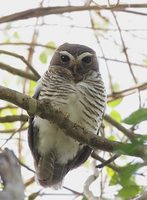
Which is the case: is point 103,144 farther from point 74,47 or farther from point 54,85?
point 74,47

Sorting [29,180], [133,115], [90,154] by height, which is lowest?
[29,180]

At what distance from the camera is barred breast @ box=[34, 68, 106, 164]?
3566mm

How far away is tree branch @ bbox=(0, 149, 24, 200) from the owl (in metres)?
2.27

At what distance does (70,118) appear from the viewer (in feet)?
11.6

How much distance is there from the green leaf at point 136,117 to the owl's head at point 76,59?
2.65 m

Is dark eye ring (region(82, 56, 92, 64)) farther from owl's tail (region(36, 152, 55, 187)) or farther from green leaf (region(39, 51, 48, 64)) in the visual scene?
owl's tail (region(36, 152, 55, 187))

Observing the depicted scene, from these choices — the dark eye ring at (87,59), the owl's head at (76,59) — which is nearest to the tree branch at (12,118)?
the owl's head at (76,59)

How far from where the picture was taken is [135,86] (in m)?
4.02

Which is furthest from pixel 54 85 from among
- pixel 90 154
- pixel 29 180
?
pixel 29 180

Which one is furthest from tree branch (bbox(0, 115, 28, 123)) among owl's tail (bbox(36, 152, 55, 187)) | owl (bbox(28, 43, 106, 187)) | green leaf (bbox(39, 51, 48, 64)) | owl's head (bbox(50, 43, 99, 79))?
green leaf (bbox(39, 51, 48, 64))

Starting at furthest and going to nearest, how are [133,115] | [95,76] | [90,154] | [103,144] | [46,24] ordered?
[46,24], [95,76], [90,154], [103,144], [133,115]

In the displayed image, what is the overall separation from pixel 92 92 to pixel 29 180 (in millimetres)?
912

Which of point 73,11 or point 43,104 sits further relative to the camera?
point 73,11

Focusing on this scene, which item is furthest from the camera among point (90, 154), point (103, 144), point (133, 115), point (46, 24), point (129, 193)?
point (46, 24)
